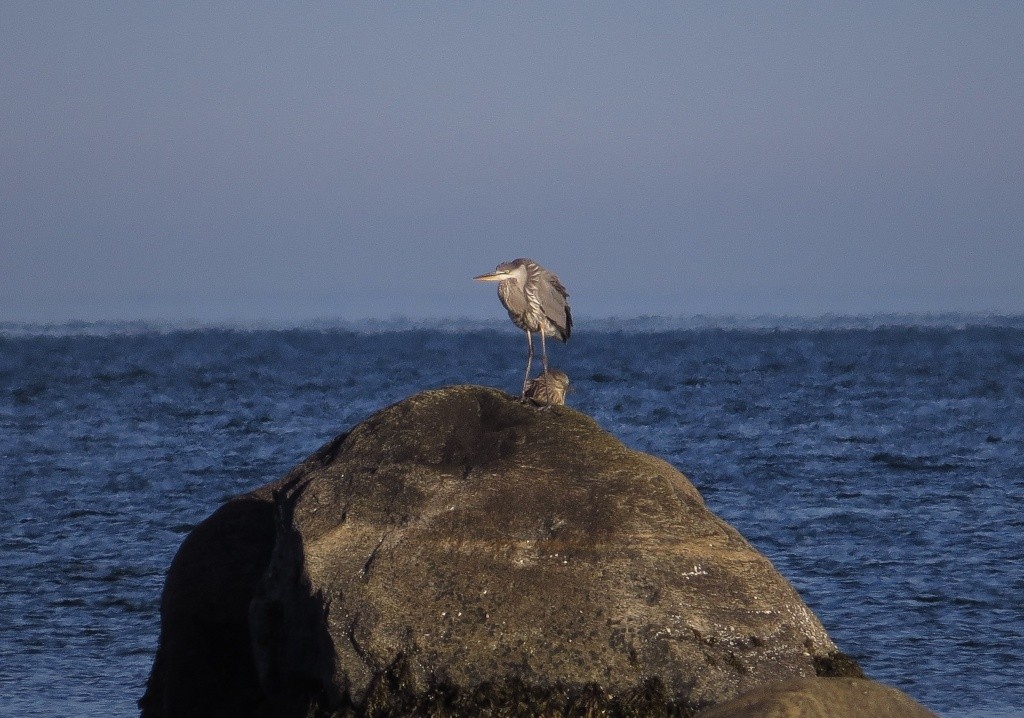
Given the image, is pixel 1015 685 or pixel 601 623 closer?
pixel 601 623

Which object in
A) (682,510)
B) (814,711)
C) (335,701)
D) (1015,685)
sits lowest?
(1015,685)

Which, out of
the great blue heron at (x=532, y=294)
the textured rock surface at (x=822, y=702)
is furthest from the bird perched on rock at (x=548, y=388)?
the textured rock surface at (x=822, y=702)

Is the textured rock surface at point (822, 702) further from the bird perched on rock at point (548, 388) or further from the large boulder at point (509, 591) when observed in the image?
the bird perched on rock at point (548, 388)

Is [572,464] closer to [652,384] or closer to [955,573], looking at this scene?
[955,573]

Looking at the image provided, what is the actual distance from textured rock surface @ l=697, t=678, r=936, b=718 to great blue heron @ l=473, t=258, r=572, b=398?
5.44m

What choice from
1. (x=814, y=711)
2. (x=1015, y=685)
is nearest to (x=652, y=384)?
(x=1015, y=685)

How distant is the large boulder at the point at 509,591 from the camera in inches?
271

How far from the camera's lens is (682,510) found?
7.50 m

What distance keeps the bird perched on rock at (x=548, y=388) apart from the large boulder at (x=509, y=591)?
5.66 ft

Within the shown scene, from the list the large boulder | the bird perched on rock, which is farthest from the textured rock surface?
the bird perched on rock

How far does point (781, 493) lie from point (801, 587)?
505 cm

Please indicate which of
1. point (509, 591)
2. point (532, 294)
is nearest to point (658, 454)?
point (532, 294)

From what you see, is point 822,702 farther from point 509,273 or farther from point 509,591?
point 509,273

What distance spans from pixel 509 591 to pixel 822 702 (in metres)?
1.99
